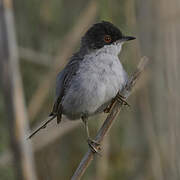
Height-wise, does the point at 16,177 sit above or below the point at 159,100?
below

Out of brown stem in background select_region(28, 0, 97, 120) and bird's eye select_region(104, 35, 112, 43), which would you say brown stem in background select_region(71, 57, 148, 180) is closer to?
bird's eye select_region(104, 35, 112, 43)

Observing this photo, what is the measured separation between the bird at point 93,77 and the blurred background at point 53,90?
20 cm

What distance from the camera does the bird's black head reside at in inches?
135

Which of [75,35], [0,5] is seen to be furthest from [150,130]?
[0,5]

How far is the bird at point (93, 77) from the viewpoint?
3.15 meters

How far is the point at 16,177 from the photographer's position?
3.75 metres

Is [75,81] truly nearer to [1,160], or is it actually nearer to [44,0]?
[1,160]

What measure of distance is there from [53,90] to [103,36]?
1.46 meters

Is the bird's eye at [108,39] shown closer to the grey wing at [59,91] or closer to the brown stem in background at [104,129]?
the grey wing at [59,91]

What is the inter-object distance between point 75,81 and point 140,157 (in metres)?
1.71

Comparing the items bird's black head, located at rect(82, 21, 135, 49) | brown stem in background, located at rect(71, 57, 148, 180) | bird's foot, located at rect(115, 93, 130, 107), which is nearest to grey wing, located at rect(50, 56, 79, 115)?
bird's black head, located at rect(82, 21, 135, 49)

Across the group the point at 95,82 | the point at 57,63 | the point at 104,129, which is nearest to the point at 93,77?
the point at 95,82

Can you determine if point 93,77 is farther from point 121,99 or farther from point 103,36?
point 103,36

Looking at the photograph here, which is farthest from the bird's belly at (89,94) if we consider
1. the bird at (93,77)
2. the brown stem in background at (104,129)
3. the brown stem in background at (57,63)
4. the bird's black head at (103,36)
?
the brown stem in background at (57,63)
